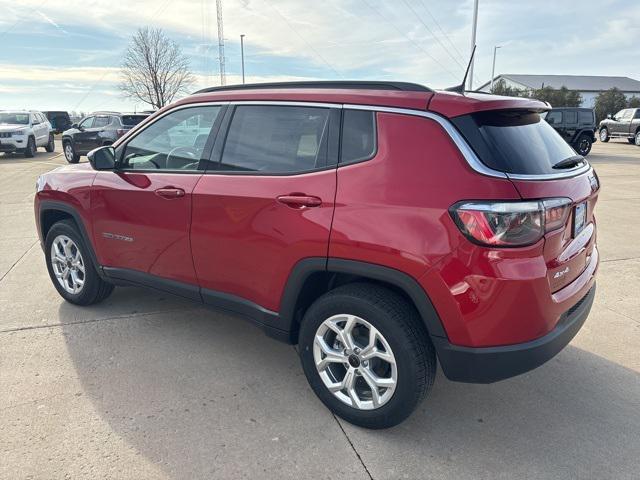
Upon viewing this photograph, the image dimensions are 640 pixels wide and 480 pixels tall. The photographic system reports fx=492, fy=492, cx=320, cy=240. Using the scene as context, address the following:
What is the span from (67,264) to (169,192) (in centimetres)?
160

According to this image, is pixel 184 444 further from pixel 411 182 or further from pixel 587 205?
pixel 587 205

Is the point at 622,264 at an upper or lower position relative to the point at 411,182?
lower

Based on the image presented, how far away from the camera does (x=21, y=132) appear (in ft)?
60.5

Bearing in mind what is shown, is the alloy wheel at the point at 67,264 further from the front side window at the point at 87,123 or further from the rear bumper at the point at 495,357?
the front side window at the point at 87,123

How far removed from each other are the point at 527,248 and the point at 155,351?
2.58 meters

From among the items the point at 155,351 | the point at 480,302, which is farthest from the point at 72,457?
the point at 480,302

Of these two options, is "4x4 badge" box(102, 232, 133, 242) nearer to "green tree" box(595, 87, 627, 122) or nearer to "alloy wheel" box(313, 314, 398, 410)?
"alloy wheel" box(313, 314, 398, 410)

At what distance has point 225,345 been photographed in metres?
3.61

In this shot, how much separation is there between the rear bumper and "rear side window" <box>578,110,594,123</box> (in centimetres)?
1965

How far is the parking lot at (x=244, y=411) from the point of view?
240 centimetres

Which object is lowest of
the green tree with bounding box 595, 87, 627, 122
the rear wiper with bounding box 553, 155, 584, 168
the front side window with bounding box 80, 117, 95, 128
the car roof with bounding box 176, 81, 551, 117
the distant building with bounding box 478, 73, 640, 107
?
the rear wiper with bounding box 553, 155, 584, 168

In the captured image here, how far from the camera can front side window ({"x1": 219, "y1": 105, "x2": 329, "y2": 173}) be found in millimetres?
2695

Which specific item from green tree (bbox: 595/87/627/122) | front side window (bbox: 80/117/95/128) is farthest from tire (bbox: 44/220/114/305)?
green tree (bbox: 595/87/627/122)

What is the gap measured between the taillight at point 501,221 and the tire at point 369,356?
1.78 ft
